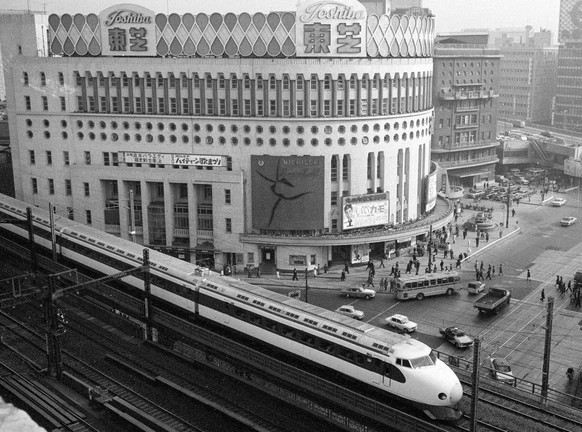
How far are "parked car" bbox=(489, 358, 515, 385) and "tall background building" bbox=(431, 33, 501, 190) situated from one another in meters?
66.9

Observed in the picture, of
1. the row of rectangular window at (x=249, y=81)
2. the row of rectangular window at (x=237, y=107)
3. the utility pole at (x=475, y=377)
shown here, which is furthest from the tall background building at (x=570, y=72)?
the utility pole at (x=475, y=377)

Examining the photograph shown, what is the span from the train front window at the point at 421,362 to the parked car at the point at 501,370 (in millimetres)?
9857

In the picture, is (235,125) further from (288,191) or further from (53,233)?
(53,233)

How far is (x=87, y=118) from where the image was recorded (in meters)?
75.5

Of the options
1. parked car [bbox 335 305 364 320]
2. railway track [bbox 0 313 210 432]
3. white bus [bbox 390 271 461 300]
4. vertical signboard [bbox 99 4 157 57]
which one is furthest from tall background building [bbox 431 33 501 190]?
railway track [bbox 0 313 210 432]

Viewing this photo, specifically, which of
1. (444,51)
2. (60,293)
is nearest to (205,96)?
A: (60,293)

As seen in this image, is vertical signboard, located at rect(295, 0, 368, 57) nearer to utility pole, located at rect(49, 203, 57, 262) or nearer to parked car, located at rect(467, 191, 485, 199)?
utility pole, located at rect(49, 203, 57, 262)

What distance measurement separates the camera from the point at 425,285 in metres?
62.5

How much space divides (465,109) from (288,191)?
172ft

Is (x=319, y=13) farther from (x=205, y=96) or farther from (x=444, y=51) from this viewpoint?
(x=444, y=51)

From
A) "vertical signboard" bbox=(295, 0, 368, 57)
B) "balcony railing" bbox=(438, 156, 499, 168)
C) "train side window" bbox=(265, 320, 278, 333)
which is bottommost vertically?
"balcony railing" bbox=(438, 156, 499, 168)

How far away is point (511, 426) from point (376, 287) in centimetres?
3140

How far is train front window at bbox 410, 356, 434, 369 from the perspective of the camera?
34.6 m

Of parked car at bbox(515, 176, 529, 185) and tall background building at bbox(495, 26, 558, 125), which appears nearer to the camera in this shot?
parked car at bbox(515, 176, 529, 185)
